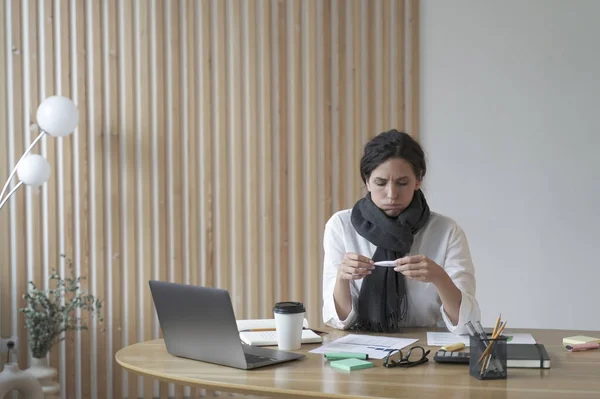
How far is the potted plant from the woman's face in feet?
6.52

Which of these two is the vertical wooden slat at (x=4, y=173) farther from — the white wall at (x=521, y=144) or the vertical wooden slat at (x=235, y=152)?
the white wall at (x=521, y=144)

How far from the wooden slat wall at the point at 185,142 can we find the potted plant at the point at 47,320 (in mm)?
183

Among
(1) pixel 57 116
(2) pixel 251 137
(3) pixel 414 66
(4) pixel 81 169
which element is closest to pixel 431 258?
(2) pixel 251 137

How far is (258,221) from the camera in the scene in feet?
15.0

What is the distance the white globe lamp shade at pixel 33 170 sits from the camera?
13.0 feet

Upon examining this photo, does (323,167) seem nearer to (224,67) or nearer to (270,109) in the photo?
(270,109)

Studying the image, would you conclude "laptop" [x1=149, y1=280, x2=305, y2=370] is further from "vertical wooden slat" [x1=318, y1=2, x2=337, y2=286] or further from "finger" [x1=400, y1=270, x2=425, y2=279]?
"vertical wooden slat" [x1=318, y1=2, x2=337, y2=286]

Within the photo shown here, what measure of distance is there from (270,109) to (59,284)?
1.56 meters

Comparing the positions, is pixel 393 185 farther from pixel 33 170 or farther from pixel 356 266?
pixel 33 170

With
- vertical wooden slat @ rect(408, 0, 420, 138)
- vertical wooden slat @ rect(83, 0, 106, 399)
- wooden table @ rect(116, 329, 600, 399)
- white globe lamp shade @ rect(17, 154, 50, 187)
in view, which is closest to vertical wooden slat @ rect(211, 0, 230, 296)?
vertical wooden slat @ rect(83, 0, 106, 399)

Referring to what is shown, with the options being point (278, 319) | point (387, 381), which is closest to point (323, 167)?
point (278, 319)

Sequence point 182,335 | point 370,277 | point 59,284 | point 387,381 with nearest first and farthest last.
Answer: point 387,381, point 182,335, point 370,277, point 59,284

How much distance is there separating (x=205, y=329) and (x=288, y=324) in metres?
0.29

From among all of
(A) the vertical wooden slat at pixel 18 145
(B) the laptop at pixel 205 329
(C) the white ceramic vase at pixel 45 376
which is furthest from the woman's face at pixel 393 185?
(A) the vertical wooden slat at pixel 18 145
